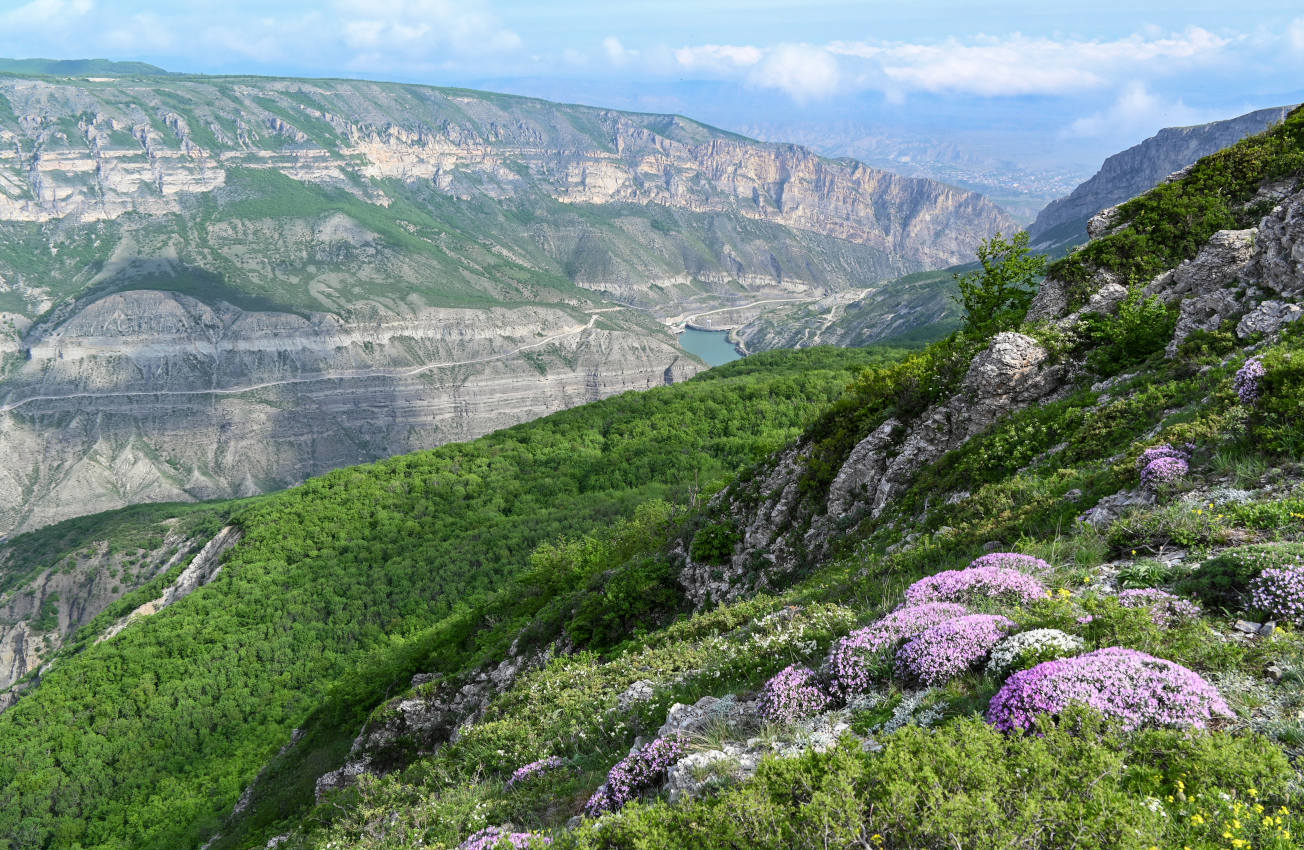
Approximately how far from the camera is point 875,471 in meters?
19.7

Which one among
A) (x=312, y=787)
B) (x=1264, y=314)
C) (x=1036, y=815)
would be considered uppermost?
(x=1264, y=314)

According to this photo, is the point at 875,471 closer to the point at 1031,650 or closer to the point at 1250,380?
the point at 1250,380

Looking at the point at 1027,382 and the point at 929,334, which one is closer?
the point at 1027,382

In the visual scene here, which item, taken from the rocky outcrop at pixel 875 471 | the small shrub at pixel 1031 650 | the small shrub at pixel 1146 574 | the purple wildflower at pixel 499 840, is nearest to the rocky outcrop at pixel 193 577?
the rocky outcrop at pixel 875 471

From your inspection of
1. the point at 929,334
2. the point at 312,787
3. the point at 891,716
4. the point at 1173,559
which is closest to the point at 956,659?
the point at 891,716

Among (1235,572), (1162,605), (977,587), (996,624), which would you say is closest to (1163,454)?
(1235,572)

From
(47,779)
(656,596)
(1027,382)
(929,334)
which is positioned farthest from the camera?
(929,334)

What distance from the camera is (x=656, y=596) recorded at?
880 inches

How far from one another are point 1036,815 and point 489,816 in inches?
304

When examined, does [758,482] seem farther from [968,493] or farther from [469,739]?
[469,739]

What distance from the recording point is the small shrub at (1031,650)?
7.14m

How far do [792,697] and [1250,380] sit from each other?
30.3 feet

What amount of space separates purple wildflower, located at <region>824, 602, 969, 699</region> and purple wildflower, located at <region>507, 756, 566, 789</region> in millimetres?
5056

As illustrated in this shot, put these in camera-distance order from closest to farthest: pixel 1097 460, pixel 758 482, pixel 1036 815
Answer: pixel 1036 815 → pixel 1097 460 → pixel 758 482
